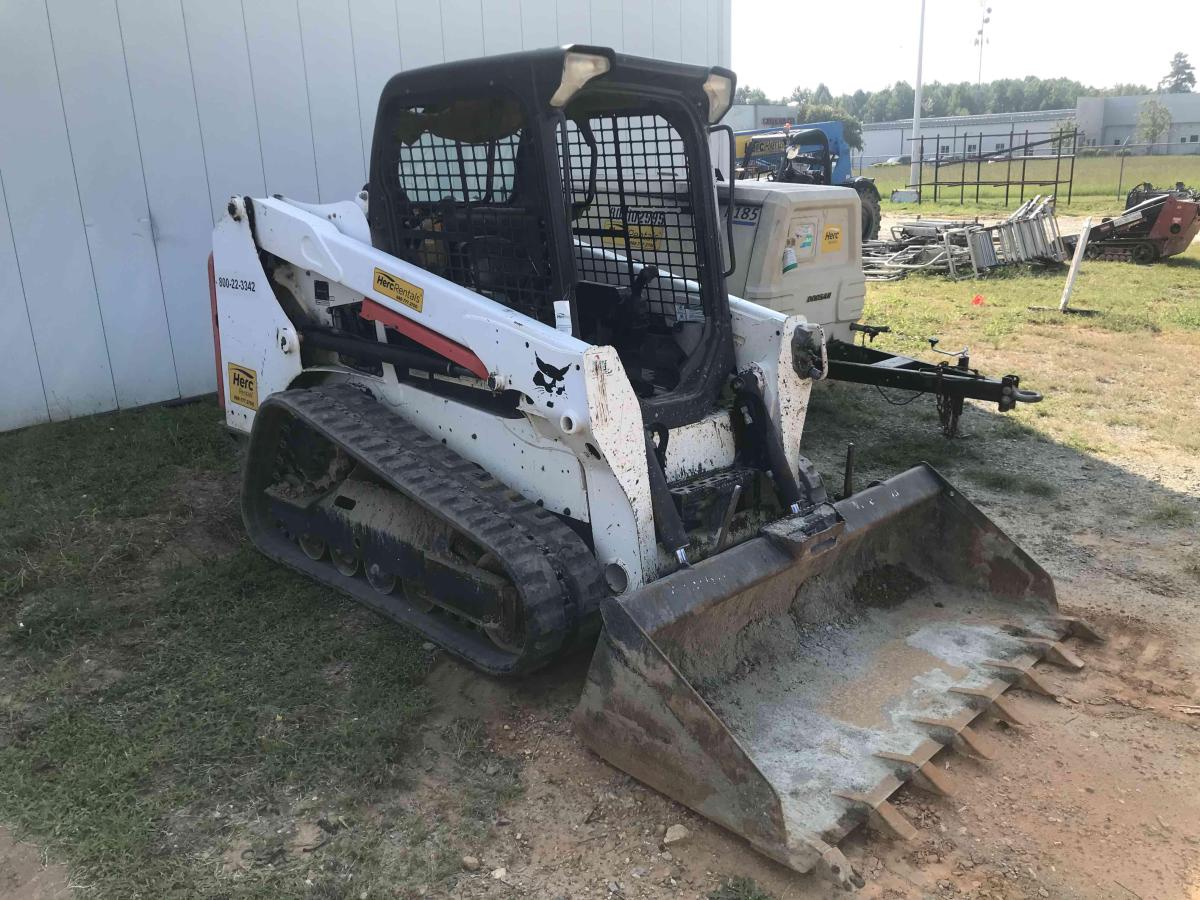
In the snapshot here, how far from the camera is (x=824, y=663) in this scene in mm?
3656

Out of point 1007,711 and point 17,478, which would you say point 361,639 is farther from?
point 17,478

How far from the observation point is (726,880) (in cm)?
277

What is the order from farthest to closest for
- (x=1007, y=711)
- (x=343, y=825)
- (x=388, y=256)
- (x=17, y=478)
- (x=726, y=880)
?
(x=17, y=478) < (x=388, y=256) < (x=1007, y=711) < (x=343, y=825) < (x=726, y=880)

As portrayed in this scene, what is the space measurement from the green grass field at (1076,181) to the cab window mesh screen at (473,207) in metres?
22.5

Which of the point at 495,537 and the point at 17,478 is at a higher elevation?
the point at 495,537

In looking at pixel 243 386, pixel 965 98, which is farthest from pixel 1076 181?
pixel 965 98

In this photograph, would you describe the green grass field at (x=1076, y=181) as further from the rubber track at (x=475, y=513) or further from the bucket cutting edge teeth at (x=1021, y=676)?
the rubber track at (x=475, y=513)

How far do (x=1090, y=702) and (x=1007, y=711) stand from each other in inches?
15.5

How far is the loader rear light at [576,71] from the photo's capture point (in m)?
3.43

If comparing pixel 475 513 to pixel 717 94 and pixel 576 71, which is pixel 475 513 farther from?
pixel 717 94

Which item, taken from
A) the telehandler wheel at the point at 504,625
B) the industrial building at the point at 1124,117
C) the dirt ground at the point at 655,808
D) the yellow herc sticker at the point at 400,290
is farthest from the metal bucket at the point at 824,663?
the industrial building at the point at 1124,117

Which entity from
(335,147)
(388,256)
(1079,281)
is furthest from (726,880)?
(1079,281)

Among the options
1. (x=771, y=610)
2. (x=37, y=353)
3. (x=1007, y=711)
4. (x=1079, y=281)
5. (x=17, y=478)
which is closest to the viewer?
(x=1007, y=711)

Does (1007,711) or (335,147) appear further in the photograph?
(335,147)
